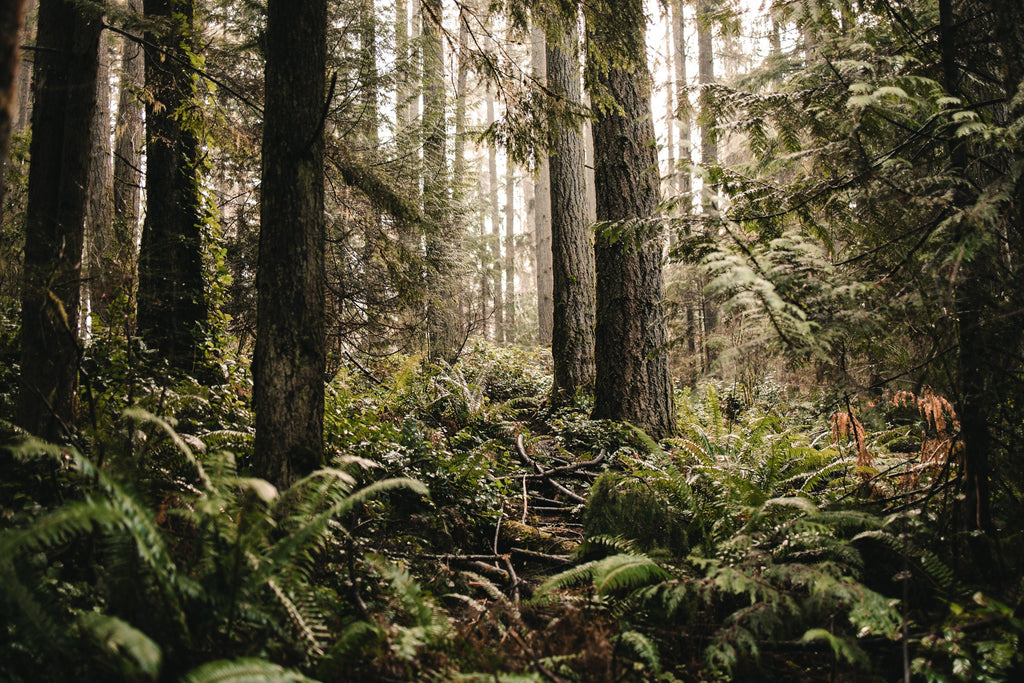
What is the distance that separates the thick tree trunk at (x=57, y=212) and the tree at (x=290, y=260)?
1440 millimetres

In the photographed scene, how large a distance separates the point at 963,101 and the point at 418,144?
8503 millimetres

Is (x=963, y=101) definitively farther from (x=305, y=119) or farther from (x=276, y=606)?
(x=276, y=606)

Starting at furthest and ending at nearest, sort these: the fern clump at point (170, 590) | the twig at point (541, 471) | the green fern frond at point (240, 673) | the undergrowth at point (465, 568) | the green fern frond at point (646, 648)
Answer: the twig at point (541, 471) < the green fern frond at point (646, 648) < the undergrowth at point (465, 568) < the fern clump at point (170, 590) < the green fern frond at point (240, 673)

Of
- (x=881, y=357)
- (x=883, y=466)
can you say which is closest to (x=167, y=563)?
(x=881, y=357)

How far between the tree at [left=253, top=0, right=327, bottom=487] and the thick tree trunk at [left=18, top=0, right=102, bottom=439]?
1.44m

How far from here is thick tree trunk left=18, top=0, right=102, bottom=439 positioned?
11.5 feet

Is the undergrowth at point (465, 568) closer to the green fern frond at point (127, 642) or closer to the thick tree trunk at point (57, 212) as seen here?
the green fern frond at point (127, 642)

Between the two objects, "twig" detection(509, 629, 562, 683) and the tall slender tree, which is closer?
"twig" detection(509, 629, 562, 683)

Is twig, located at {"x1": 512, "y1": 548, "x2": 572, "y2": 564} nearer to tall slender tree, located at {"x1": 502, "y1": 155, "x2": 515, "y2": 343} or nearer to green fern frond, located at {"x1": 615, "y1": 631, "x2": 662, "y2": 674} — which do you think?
green fern frond, located at {"x1": 615, "y1": 631, "x2": 662, "y2": 674}

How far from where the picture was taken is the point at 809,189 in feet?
10.3

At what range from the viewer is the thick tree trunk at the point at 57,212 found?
3518 millimetres

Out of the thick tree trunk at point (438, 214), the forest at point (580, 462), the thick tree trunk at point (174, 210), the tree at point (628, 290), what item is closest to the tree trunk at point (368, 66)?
the thick tree trunk at point (438, 214)

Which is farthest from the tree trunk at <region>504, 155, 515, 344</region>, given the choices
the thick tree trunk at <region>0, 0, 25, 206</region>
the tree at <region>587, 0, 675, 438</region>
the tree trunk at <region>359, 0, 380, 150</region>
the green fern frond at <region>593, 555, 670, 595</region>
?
the thick tree trunk at <region>0, 0, 25, 206</region>

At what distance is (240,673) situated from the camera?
163 cm
